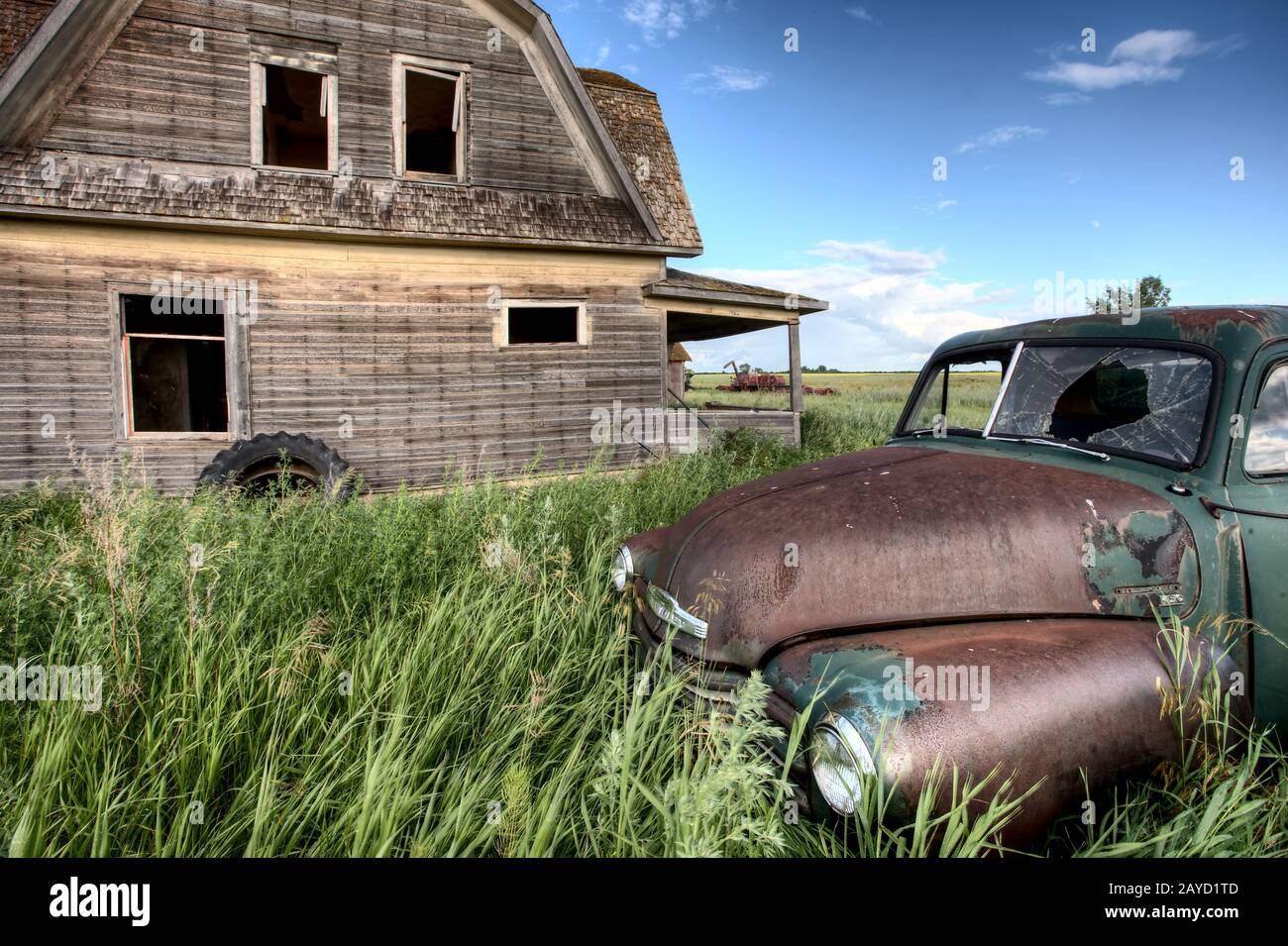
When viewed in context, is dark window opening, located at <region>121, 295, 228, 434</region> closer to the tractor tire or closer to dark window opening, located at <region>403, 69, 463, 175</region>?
dark window opening, located at <region>403, 69, 463, 175</region>

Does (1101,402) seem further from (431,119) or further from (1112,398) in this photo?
(431,119)

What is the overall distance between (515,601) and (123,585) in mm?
1643

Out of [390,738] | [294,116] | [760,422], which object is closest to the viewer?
[390,738]

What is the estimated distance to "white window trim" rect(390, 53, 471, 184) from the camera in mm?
9039

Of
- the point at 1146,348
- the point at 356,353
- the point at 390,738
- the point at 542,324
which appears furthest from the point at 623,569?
the point at 542,324

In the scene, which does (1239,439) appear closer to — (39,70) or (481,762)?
(481,762)

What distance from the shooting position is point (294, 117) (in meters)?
11.5

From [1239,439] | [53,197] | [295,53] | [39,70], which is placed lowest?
[1239,439]

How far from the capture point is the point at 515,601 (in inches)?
140

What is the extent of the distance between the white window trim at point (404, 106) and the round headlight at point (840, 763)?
925 centimetres

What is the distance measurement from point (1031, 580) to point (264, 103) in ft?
32.8

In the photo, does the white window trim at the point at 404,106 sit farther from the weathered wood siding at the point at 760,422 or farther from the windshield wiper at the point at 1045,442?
the windshield wiper at the point at 1045,442

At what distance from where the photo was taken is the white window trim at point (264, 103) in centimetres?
846
